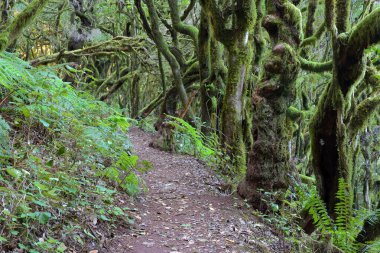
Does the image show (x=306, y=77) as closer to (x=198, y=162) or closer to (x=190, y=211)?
(x=198, y=162)

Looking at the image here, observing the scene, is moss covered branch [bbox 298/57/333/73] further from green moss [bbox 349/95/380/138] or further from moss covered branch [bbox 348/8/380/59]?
moss covered branch [bbox 348/8/380/59]

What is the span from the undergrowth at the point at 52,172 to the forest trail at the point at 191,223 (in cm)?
32

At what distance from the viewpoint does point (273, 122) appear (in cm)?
612

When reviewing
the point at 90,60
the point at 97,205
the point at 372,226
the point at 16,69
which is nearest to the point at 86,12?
the point at 90,60

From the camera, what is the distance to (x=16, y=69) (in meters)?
4.17

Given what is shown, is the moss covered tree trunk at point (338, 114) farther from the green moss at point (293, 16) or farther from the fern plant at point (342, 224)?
the fern plant at point (342, 224)

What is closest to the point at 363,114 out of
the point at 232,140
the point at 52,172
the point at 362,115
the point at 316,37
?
the point at 362,115

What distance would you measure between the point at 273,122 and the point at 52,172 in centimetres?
367

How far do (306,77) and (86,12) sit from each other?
27.1 feet

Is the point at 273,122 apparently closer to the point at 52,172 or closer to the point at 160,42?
the point at 52,172

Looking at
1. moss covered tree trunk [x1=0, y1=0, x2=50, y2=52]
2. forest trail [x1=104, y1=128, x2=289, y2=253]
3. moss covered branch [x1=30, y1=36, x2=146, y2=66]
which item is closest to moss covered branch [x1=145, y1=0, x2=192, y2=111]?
moss covered branch [x1=30, y1=36, x2=146, y2=66]

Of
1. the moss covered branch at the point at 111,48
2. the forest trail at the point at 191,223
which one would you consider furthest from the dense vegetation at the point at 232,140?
the forest trail at the point at 191,223

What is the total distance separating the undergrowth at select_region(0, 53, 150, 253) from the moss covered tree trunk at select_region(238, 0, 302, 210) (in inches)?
84.2

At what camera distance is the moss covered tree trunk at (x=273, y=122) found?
6035 mm
